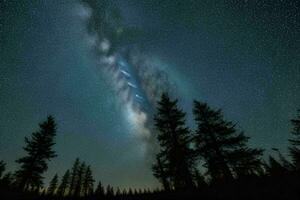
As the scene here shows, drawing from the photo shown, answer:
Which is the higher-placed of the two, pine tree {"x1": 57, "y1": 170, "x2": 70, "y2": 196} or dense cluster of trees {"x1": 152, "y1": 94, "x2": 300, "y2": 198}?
pine tree {"x1": 57, "y1": 170, "x2": 70, "y2": 196}

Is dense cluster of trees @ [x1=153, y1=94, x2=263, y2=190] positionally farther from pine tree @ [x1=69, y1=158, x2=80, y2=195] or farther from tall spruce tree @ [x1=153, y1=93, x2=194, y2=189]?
pine tree @ [x1=69, y1=158, x2=80, y2=195]

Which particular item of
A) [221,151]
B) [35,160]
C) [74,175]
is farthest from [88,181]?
[221,151]

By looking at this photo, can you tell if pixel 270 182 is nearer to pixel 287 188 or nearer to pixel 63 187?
pixel 287 188

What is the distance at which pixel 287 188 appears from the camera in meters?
7.29

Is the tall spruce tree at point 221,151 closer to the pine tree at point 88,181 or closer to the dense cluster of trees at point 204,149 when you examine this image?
the dense cluster of trees at point 204,149

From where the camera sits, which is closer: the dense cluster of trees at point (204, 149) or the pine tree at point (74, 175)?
the dense cluster of trees at point (204, 149)

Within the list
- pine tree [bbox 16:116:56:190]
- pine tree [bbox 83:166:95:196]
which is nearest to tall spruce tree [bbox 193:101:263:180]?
pine tree [bbox 16:116:56:190]

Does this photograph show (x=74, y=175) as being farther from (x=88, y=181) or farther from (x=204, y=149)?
(x=204, y=149)

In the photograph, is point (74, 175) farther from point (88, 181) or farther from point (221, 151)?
point (221, 151)

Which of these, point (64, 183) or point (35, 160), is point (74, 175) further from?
point (35, 160)

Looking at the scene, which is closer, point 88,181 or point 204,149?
point 204,149

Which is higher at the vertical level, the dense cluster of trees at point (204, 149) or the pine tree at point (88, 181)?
the pine tree at point (88, 181)

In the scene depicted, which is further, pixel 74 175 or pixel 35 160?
pixel 74 175

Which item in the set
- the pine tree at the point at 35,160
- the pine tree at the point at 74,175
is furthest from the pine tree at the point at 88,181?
the pine tree at the point at 35,160
